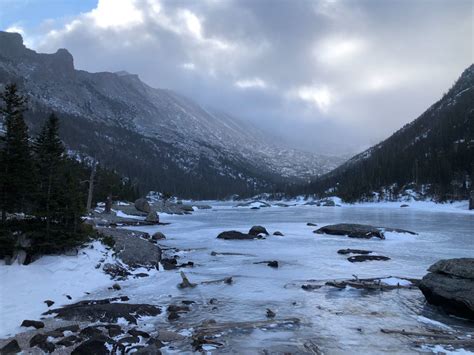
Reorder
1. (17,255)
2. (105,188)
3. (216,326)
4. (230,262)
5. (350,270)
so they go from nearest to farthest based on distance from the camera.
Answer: (216,326) → (17,255) → (350,270) → (230,262) → (105,188)

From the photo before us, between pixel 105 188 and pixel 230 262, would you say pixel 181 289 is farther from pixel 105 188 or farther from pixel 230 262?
pixel 105 188

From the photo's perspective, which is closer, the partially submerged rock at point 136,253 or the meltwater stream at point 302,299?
the meltwater stream at point 302,299

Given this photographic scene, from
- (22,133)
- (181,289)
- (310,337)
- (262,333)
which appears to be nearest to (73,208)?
(22,133)

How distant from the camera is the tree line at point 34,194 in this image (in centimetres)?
2002

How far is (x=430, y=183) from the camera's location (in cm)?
15500

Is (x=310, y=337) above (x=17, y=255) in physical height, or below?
below

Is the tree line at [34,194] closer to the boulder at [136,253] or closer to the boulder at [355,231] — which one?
the boulder at [136,253]

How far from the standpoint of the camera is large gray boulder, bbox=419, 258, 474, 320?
53.2 feet

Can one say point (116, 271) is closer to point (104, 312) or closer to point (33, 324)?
point (104, 312)

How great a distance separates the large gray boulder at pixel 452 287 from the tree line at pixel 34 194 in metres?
18.7

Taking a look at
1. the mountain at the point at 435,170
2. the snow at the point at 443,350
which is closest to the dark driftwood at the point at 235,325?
the snow at the point at 443,350

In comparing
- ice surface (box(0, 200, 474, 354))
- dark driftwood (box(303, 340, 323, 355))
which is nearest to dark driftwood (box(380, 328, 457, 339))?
ice surface (box(0, 200, 474, 354))

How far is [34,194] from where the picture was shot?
20484 millimetres

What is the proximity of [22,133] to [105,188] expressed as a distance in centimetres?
6246
